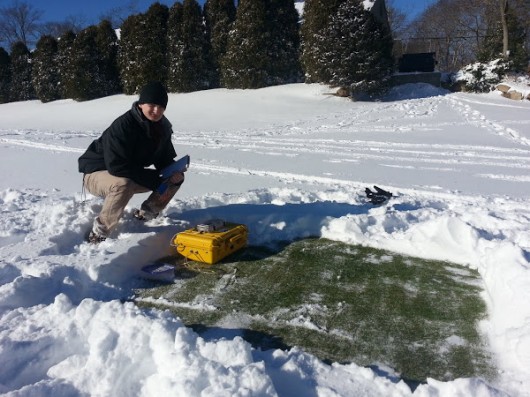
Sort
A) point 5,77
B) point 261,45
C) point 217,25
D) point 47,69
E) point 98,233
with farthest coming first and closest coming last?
point 5,77
point 47,69
point 217,25
point 261,45
point 98,233

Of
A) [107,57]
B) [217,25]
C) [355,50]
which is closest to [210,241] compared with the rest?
[355,50]

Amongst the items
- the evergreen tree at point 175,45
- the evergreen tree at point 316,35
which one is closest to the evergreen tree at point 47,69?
the evergreen tree at point 175,45

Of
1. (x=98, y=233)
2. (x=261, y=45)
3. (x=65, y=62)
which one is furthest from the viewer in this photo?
(x=65, y=62)

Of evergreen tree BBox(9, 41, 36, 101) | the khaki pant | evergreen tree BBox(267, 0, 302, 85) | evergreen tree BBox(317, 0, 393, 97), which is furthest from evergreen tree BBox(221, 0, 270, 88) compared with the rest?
the khaki pant

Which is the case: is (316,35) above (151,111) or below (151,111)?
above

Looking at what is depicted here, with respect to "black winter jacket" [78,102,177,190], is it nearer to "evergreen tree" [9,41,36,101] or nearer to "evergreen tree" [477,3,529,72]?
"evergreen tree" [477,3,529,72]

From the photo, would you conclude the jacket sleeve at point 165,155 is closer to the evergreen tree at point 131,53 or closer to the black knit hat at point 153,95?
the black knit hat at point 153,95

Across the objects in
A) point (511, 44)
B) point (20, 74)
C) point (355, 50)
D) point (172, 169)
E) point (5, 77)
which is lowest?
point (172, 169)

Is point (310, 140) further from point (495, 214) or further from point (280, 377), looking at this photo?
point (280, 377)

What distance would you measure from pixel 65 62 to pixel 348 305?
2450 cm

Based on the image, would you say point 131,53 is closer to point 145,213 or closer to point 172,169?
point 172,169

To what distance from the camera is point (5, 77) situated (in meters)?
27.8

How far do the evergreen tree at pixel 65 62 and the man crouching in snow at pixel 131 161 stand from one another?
21.0 metres

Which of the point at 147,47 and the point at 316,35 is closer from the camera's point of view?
the point at 316,35
